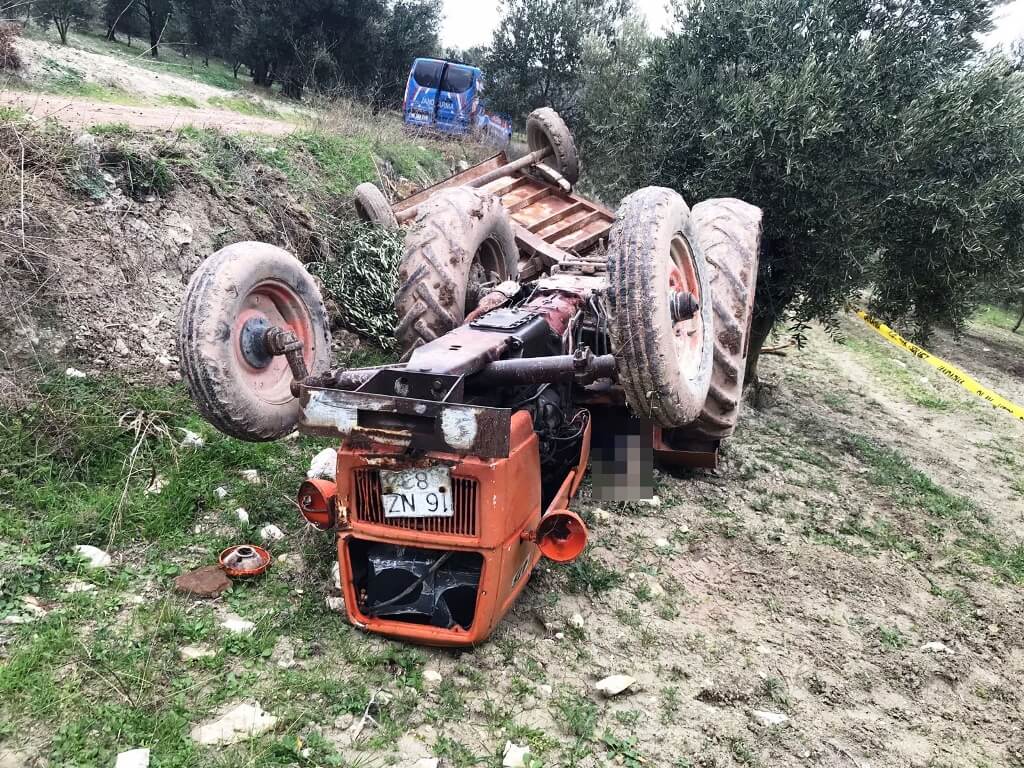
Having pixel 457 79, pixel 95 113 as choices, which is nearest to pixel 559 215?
pixel 95 113

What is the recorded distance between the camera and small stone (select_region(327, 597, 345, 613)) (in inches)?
124

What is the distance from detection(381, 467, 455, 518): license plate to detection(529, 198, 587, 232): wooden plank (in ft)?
14.7

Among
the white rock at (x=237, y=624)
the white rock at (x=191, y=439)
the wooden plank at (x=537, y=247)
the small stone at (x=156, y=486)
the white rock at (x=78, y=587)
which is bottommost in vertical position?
the white rock at (x=237, y=624)

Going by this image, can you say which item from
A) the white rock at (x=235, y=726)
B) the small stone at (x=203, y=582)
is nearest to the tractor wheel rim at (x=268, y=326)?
the small stone at (x=203, y=582)

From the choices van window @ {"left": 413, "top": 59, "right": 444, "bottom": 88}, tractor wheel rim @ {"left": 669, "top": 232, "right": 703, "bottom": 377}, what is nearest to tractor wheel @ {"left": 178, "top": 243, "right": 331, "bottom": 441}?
tractor wheel rim @ {"left": 669, "top": 232, "right": 703, "bottom": 377}

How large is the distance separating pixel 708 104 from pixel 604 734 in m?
5.53

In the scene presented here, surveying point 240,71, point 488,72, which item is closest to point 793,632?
point 488,72

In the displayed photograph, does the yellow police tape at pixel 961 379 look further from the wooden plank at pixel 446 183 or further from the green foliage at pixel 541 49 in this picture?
the green foliage at pixel 541 49

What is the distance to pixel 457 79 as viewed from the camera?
660 inches

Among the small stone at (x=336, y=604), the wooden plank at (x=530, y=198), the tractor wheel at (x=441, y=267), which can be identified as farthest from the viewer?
the wooden plank at (x=530, y=198)

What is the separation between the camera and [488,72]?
19156 millimetres

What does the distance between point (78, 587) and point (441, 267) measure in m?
2.59

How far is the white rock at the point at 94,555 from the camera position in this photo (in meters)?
3.24

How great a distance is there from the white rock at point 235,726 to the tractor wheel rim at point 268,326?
52.1 inches
